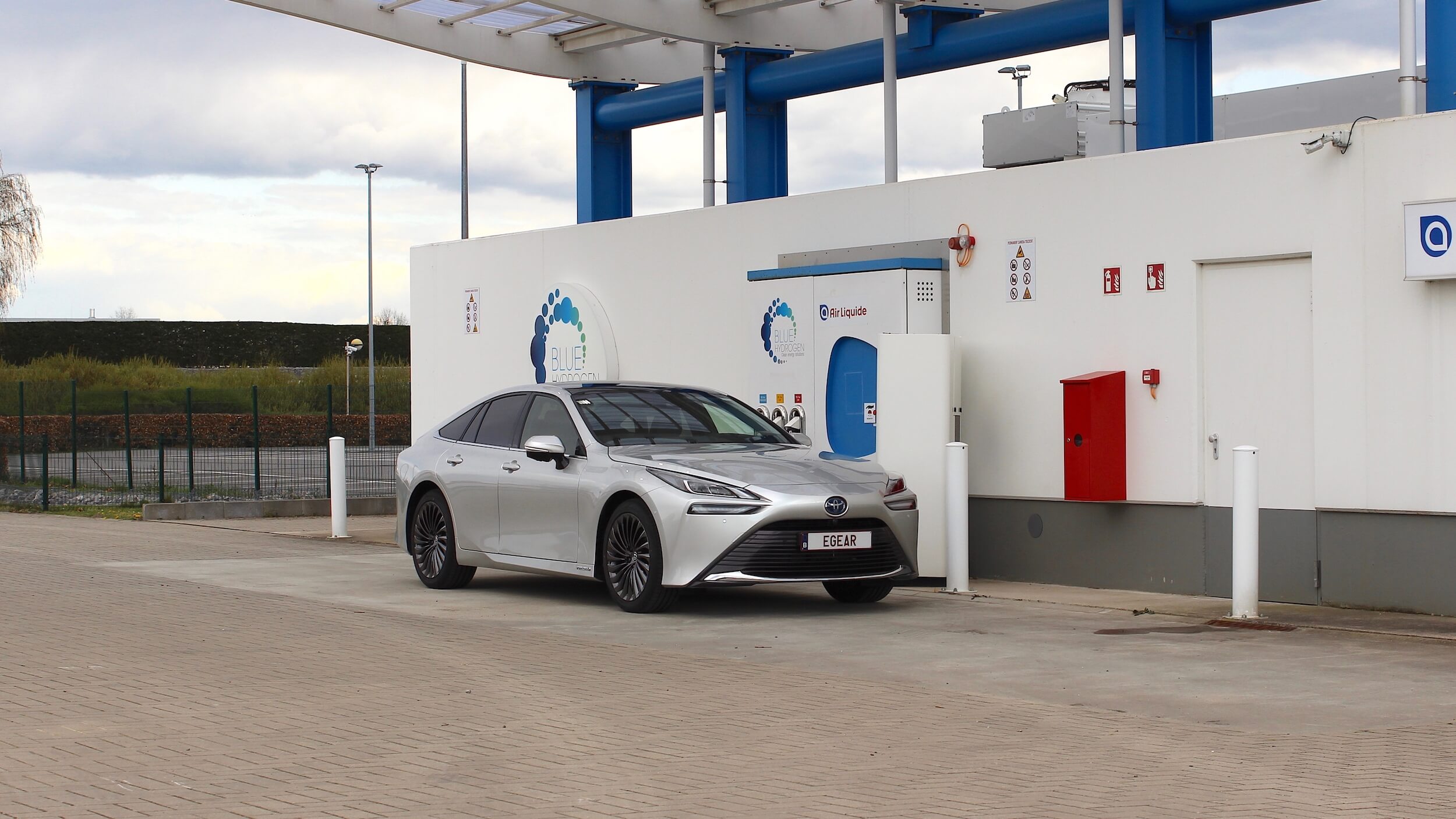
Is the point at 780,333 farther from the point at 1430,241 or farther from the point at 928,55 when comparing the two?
the point at 928,55

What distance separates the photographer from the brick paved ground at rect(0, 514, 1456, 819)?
19.8ft

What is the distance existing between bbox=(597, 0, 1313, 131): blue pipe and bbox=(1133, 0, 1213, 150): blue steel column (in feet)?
0.68

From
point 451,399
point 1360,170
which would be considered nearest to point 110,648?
point 1360,170

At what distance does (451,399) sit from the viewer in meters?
20.6

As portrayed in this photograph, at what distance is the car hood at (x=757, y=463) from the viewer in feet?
35.9

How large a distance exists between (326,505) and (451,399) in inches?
158

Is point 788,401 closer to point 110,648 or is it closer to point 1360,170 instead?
point 1360,170

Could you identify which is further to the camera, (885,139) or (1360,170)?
(885,139)

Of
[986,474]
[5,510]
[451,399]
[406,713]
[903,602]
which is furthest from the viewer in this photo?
[5,510]

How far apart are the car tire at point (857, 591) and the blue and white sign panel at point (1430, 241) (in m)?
3.98

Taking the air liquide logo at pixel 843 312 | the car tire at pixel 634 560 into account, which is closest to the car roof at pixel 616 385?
the car tire at pixel 634 560

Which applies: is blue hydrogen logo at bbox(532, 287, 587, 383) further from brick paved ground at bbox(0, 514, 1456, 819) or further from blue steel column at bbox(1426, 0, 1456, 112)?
blue steel column at bbox(1426, 0, 1456, 112)

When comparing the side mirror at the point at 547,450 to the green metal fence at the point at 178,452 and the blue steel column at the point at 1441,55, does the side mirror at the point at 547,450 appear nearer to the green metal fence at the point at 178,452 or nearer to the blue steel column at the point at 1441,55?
the blue steel column at the point at 1441,55

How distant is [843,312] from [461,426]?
332 centimetres
